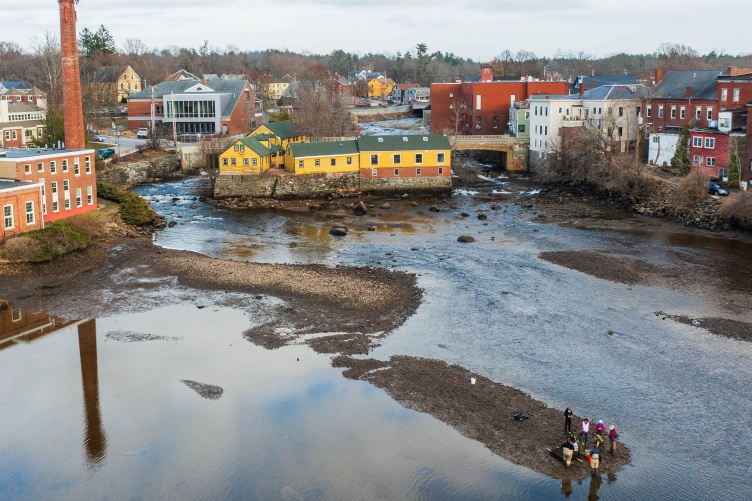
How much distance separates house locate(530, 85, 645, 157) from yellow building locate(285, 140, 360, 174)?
17.7m

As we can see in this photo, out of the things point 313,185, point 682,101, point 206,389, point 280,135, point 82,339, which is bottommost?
point 206,389

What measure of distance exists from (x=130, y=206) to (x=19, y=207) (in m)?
9.29

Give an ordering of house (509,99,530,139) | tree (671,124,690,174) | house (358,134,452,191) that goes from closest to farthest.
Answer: tree (671,124,690,174), house (358,134,452,191), house (509,99,530,139)

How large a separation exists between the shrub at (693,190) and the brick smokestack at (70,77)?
127 ft

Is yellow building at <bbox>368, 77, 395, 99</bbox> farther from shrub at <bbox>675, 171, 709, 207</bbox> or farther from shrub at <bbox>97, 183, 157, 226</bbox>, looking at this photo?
shrub at <bbox>675, 171, 709, 207</bbox>

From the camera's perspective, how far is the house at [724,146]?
5078cm

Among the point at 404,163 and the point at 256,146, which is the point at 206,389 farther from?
the point at 404,163

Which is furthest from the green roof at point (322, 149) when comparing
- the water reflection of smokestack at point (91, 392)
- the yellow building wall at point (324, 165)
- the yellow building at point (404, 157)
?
the water reflection of smokestack at point (91, 392)

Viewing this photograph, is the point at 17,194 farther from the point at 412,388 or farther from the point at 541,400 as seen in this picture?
the point at 541,400

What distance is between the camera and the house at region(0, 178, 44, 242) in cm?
3853

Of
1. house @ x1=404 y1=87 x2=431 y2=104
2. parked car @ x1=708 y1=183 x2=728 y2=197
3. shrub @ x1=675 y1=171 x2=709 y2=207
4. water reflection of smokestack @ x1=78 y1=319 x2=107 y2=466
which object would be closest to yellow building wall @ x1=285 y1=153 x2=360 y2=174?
shrub @ x1=675 y1=171 x2=709 y2=207

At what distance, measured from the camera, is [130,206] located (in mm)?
48219

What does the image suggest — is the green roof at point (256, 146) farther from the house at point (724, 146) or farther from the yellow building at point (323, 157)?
the house at point (724, 146)

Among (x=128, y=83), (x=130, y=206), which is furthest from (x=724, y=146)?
(x=128, y=83)
